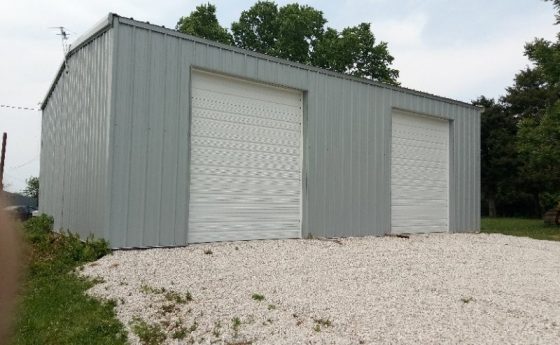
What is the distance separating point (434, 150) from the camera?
558 inches

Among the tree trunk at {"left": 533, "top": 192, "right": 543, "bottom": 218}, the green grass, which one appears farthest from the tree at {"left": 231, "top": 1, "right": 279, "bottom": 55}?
the green grass

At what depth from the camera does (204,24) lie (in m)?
34.2

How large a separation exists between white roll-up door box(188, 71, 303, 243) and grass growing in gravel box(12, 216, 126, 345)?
2184 mm

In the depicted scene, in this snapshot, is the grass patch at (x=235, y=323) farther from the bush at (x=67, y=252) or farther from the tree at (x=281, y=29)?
the tree at (x=281, y=29)

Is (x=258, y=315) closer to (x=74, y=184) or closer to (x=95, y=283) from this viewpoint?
(x=95, y=283)

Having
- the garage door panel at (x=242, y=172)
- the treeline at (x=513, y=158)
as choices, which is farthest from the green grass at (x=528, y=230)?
the treeline at (x=513, y=158)

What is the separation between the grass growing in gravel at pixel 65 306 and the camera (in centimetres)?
484

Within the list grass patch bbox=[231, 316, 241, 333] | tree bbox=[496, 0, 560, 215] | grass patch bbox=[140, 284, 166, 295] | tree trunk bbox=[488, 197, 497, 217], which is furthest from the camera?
tree trunk bbox=[488, 197, 497, 217]

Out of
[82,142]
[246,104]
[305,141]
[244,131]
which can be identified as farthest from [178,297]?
[305,141]

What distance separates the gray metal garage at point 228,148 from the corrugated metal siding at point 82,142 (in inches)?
1.4

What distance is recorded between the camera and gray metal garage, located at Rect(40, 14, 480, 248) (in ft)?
27.7

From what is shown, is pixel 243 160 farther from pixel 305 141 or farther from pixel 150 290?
pixel 150 290

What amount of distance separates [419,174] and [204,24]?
24.9 m

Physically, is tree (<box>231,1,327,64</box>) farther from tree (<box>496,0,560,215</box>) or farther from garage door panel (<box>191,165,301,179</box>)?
garage door panel (<box>191,165,301,179</box>)
